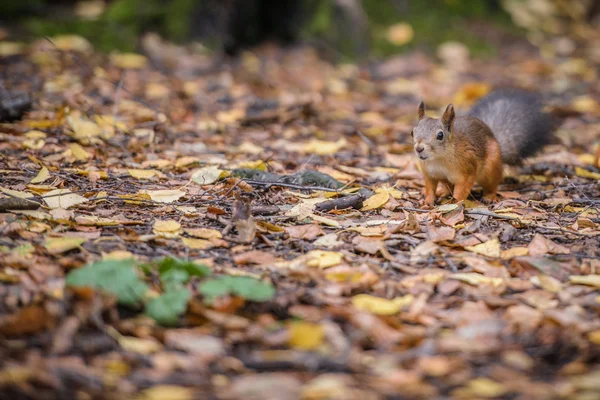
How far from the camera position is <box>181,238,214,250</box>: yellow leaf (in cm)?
292

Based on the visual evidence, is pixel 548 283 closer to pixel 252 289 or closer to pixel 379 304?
pixel 379 304

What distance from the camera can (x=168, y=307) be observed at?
2.27 meters

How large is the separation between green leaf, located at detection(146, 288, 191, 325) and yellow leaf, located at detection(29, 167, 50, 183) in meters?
1.70

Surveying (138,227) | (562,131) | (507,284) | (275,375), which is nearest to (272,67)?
(562,131)

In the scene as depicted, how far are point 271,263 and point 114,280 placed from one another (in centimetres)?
75

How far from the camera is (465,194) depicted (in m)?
4.00

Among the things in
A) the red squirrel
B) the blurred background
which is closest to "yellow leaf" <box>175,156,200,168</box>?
the red squirrel

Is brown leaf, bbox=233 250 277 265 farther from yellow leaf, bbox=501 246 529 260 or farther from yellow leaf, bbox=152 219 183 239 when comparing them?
yellow leaf, bbox=501 246 529 260

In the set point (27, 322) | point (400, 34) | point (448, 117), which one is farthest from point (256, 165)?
point (400, 34)

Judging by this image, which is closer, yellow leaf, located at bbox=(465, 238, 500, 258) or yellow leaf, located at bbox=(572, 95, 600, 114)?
yellow leaf, located at bbox=(465, 238, 500, 258)

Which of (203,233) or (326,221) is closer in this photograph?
(203,233)

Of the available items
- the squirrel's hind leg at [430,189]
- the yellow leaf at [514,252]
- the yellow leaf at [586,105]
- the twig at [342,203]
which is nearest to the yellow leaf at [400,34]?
the yellow leaf at [586,105]

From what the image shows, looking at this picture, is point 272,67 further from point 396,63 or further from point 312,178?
point 312,178

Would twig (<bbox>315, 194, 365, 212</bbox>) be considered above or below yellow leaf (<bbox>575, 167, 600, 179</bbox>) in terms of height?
below
